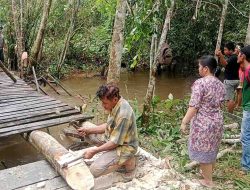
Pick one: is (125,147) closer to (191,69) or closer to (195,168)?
(195,168)

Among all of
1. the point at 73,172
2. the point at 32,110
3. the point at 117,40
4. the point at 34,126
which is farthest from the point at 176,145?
the point at 32,110

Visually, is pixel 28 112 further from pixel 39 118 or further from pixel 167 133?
pixel 167 133

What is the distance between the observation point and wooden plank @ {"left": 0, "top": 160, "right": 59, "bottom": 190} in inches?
167

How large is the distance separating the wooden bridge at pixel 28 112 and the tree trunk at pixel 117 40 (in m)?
0.89

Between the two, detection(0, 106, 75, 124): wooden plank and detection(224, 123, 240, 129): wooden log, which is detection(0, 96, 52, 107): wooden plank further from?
detection(224, 123, 240, 129): wooden log

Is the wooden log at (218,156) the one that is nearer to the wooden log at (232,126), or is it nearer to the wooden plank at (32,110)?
the wooden log at (232,126)

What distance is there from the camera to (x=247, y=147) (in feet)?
15.3

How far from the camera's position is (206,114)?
4121 mm

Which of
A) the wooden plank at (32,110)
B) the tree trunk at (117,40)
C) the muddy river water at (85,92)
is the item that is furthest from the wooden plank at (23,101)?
the tree trunk at (117,40)

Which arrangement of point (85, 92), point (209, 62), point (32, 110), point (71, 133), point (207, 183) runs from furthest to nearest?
1. point (85, 92)
2. point (71, 133)
3. point (32, 110)
4. point (207, 183)
5. point (209, 62)

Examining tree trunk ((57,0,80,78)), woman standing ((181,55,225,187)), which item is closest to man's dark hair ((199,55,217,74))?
woman standing ((181,55,225,187))

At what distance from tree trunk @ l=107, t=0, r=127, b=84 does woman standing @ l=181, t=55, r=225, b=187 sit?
6.98ft

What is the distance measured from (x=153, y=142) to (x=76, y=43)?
32.8 feet

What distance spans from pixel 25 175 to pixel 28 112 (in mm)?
2052
